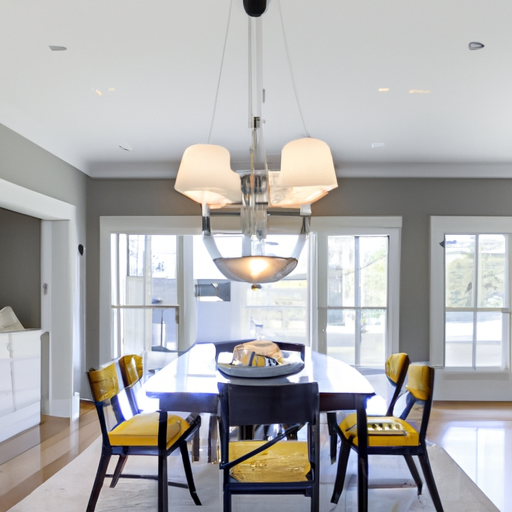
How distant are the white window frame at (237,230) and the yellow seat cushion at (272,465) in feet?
9.35

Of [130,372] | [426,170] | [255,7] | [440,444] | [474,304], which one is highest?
[255,7]

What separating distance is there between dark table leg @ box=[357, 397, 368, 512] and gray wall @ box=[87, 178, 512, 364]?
2905mm

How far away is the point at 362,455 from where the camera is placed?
8.69ft

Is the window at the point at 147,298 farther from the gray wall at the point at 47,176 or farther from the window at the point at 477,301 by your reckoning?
the window at the point at 477,301

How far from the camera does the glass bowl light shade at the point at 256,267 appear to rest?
110 inches

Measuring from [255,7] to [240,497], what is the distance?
262 centimetres

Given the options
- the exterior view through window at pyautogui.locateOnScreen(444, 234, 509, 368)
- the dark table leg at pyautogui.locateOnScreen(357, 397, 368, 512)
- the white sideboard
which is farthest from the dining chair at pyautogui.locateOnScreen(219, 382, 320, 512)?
the exterior view through window at pyautogui.locateOnScreen(444, 234, 509, 368)

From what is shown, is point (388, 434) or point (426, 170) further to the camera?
point (426, 170)

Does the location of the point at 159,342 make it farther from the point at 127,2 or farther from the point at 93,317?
the point at 127,2

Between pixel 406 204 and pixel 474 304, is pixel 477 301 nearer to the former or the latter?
pixel 474 304

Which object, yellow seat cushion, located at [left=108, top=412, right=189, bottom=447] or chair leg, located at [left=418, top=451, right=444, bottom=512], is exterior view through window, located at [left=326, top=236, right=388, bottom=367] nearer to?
chair leg, located at [left=418, top=451, right=444, bottom=512]

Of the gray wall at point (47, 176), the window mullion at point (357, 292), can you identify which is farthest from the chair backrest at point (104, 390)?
the window mullion at point (357, 292)

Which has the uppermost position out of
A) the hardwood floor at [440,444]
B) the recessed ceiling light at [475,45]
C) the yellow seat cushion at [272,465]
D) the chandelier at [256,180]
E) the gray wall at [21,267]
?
the recessed ceiling light at [475,45]

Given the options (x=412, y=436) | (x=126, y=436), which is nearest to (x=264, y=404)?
(x=126, y=436)
